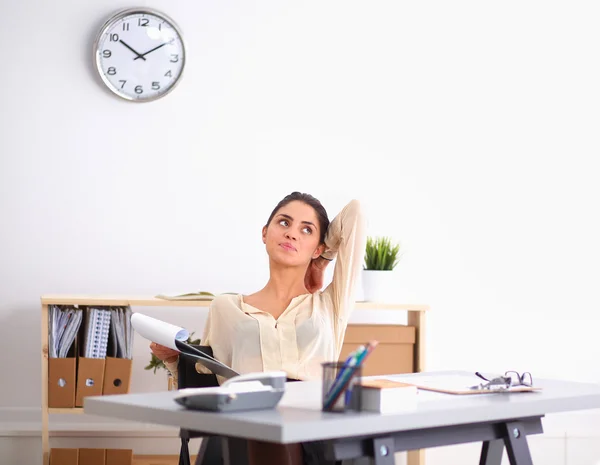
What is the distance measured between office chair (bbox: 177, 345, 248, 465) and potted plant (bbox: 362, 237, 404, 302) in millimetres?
1307

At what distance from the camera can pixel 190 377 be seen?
224 centimetres

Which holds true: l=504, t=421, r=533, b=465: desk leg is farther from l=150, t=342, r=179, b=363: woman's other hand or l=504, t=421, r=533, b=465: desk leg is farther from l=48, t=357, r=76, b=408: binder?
l=48, t=357, r=76, b=408: binder

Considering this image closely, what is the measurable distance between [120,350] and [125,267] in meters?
0.46

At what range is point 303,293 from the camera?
2.42 m

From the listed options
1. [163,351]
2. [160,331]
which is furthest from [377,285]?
[160,331]

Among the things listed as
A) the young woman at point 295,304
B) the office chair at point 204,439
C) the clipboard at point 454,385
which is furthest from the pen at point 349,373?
the young woman at point 295,304

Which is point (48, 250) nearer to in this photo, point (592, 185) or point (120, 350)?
point (120, 350)

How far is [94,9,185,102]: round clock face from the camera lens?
3.66m

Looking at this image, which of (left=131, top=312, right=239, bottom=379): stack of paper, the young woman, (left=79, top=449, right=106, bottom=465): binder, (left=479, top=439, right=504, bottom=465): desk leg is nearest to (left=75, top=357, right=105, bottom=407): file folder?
(left=79, top=449, right=106, bottom=465): binder

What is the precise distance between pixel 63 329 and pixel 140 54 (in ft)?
3.87

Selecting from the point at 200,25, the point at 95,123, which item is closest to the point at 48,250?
the point at 95,123

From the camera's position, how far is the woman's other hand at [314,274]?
8.32 feet

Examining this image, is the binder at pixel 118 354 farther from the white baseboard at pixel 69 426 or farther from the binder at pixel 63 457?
the white baseboard at pixel 69 426

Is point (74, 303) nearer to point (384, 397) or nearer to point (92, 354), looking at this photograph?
point (92, 354)
